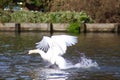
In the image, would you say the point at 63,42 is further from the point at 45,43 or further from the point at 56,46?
the point at 45,43

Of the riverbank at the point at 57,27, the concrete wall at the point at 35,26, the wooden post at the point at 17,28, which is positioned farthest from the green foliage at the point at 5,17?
the wooden post at the point at 17,28

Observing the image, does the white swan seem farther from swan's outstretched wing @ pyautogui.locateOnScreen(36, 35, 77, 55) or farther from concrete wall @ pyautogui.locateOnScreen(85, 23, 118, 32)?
concrete wall @ pyautogui.locateOnScreen(85, 23, 118, 32)

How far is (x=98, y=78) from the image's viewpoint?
16.4 m

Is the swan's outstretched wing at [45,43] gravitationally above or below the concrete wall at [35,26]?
above

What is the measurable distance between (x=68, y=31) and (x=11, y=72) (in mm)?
21969

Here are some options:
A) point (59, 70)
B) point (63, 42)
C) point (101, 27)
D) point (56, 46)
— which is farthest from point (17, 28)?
point (59, 70)

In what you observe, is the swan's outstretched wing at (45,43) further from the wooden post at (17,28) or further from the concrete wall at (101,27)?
the wooden post at (17,28)

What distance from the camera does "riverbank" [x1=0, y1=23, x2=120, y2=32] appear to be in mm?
39750

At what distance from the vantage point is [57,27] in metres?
40.1

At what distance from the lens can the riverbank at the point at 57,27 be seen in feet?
130

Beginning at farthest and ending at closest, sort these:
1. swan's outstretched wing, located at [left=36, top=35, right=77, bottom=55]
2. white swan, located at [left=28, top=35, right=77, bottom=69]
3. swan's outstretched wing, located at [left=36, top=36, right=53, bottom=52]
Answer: swan's outstretched wing, located at [left=36, top=36, right=53, bottom=52]
swan's outstretched wing, located at [left=36, top=35, right=77, bottom=55]
white swan, located at [left=28, top=35, right=77, bottom=69]

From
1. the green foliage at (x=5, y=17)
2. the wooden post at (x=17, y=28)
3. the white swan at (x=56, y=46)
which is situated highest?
the white swan at (x=56, y=46)

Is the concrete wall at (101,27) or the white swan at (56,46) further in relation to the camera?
the concrete wall at (101,27)

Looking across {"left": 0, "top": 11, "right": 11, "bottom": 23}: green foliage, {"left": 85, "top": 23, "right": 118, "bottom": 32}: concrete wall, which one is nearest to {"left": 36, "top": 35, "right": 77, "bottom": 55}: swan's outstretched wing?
{"left": 85, "top": 23, "right": 118, "bottom": 32}: concrete wall
